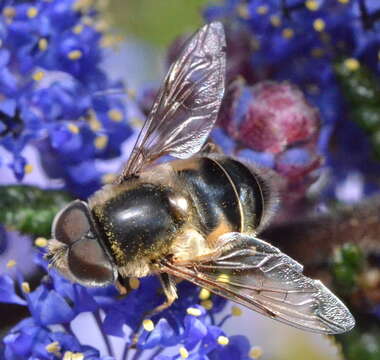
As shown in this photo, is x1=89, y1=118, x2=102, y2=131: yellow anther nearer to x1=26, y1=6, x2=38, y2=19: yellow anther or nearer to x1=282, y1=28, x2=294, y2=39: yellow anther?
x1=26, y1=6, x2=38, y2=19: yellow anther

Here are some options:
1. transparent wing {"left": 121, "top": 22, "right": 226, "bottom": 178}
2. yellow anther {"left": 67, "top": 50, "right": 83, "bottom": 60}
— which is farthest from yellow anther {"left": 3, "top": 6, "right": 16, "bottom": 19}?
transparent wing {"left": 121, "top": 22, "right": 226, "bottom": 178}

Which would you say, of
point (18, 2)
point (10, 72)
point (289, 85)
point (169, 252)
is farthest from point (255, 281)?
point (18, 2)

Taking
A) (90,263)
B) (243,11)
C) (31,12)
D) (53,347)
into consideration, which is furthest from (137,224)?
(243,11)

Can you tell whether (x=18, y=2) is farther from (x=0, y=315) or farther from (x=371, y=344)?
(x=371, y=344)

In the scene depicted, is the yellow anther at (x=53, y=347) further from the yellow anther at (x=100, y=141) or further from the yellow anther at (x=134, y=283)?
the yellow anther at (x=100, y=141)

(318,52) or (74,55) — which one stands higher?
(74,55)

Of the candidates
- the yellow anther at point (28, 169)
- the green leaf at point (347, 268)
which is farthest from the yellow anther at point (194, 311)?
the yellow anther at point (28, 169)

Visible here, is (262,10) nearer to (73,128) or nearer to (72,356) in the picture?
(73,128)
